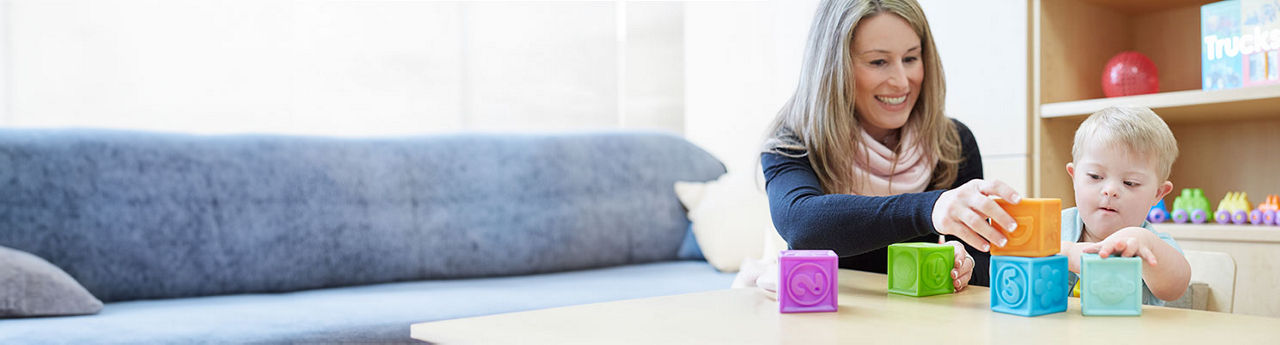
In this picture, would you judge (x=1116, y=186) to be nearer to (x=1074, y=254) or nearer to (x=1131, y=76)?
(x=1074, y=254)

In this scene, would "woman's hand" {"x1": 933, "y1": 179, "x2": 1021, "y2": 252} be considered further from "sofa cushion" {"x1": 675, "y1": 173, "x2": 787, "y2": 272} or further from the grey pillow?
the grey pillow

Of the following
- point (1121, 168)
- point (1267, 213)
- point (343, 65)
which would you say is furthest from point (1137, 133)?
point (343, 65)

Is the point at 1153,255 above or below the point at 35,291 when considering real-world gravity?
above

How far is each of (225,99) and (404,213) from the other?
0.67 m

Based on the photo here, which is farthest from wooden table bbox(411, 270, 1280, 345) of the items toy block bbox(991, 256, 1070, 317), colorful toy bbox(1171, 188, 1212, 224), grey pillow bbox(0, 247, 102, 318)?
grey pillow bbox(0, 247, 102, 318)

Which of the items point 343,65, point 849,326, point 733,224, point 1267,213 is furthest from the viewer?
point 343,65

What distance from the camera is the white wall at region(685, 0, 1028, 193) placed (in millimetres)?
1938

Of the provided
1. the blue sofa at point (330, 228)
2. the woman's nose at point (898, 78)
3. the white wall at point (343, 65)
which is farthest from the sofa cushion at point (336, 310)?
the woman's nose at point (898, 78)

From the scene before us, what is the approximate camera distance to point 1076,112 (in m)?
1.82

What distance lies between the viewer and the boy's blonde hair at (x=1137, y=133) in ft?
3.53

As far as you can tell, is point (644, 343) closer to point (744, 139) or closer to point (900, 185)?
point (900, 185)

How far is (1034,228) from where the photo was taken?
80 centimetres

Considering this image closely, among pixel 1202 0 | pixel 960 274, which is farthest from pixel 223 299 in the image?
pixel 1202 0

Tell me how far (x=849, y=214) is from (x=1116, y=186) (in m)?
0.34
